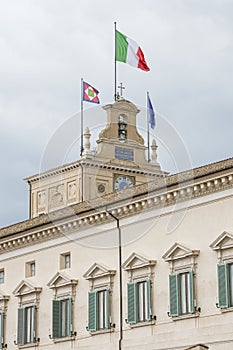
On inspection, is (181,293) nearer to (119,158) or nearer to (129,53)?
(129,53)

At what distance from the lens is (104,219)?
41.2 metres

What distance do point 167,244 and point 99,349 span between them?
19.0 ft

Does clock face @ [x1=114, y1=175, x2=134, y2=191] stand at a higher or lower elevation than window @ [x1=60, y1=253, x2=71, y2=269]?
higher

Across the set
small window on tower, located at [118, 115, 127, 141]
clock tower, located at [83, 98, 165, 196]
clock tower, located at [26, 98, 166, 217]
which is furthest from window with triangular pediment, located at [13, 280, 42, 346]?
clock tower, located at [83, 98, 165, 196]

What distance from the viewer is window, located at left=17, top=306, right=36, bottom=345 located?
147 feet

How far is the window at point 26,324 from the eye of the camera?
147 feet

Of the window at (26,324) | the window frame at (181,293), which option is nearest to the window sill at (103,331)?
the window frame at (181,293)

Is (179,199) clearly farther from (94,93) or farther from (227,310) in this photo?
(94,93)

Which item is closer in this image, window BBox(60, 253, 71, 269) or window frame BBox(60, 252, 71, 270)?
window frame BBox(60, 252, 71, 270)

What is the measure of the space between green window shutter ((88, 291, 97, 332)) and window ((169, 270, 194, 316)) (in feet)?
16.1

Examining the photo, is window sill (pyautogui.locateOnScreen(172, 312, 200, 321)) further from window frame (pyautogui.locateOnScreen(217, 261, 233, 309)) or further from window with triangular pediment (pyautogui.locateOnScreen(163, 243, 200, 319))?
window frame (pyautogui.locateOnScreen(217, 261, 233, 309))

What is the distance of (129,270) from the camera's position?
3912 cm

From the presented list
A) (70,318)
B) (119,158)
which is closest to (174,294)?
(70,318)

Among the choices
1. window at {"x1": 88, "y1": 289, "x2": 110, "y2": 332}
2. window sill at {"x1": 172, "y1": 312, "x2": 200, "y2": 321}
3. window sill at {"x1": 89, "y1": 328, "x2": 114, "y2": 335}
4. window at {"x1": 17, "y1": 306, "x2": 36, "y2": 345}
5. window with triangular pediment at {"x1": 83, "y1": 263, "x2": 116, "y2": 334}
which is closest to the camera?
window sill at {"x1": 172, "y1": 312, "x2": 200, "y2": 321}
